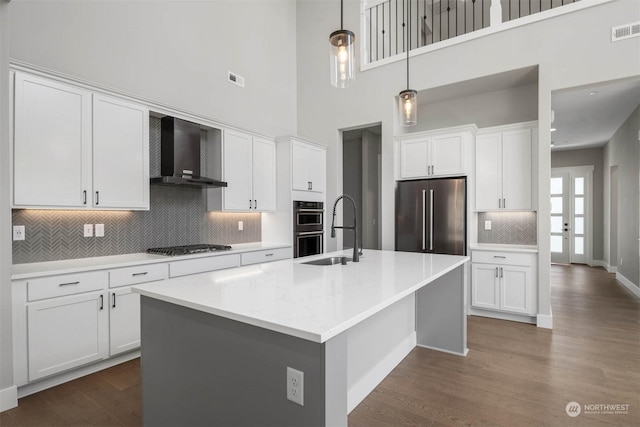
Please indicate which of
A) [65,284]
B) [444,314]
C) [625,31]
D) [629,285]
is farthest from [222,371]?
[629,285]

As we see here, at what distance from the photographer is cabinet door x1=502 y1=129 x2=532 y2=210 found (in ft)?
14.1

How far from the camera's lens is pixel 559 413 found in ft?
7.16

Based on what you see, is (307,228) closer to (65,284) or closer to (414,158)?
(414,158)

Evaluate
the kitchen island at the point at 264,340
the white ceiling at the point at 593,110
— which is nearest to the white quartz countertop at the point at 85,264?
the kitchen island at the point at 264,340

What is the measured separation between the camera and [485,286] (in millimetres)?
4277

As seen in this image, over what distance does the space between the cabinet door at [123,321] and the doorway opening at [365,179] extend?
460 centimetres

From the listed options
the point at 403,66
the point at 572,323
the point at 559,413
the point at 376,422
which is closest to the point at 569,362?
the point at 559,413

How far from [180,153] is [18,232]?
4.86ft

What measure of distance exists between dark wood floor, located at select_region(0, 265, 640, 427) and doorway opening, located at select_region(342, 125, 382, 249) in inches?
138

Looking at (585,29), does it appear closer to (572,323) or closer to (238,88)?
(572,323)

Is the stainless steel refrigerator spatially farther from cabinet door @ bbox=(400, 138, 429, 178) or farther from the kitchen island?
the kitchen island

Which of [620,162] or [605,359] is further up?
[620,162]

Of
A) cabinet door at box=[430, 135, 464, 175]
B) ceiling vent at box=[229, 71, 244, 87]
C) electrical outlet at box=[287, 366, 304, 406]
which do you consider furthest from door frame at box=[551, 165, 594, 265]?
electrical outlet at box=[287, 366, 304, 406]

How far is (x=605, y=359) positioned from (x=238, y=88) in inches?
199
